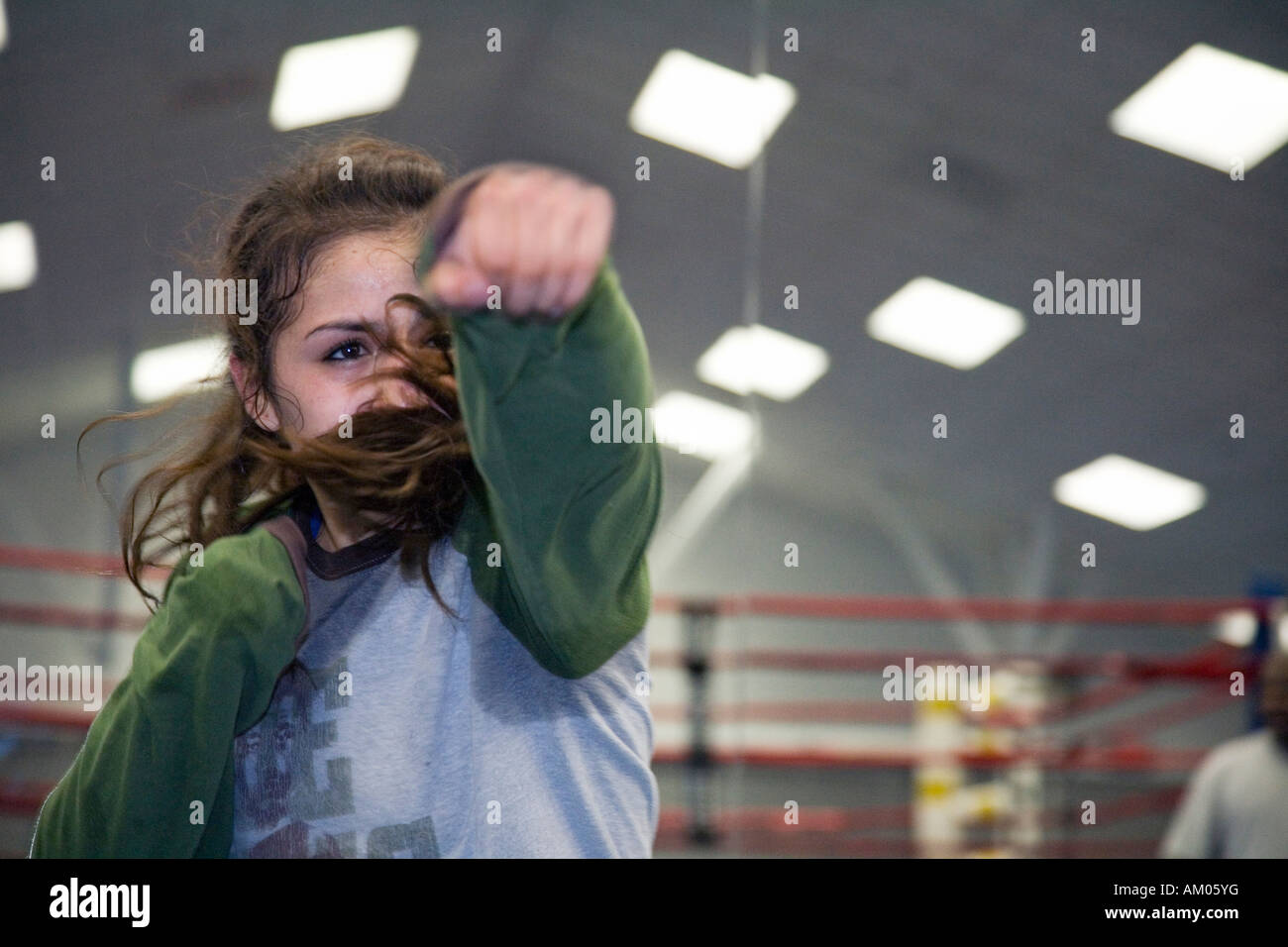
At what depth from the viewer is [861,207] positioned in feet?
9.00

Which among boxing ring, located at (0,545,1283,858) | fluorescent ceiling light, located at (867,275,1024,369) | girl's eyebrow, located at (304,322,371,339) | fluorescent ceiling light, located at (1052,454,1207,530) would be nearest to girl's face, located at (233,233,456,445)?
girl's eyebrow, located at (304,322,371,339)

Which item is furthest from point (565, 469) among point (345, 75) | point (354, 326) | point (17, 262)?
point (17, 262)

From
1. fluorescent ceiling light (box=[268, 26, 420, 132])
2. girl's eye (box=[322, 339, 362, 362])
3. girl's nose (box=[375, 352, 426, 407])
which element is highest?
fluorescent ceiling light (box=[268, 26, 420, 132])

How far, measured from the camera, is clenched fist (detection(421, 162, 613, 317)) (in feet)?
0.80

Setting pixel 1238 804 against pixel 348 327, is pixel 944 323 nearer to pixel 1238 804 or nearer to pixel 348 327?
pixel 1238 804

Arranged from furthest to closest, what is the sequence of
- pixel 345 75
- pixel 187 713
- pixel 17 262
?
1. pixel 17 262
2. pixel 345 75
3. pixel 187 713

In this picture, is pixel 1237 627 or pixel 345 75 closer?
pixel 345 75

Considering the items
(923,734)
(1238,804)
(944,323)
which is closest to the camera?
(1238,804)

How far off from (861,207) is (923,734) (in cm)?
125

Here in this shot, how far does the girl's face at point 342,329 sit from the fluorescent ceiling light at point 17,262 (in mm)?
2148

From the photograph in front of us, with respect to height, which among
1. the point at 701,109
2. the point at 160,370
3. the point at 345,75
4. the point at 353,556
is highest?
the point at 701,109

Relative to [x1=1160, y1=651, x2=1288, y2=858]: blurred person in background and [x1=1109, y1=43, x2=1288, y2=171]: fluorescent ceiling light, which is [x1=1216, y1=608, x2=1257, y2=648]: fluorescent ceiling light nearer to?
[x1=1160, y1=651, x2=1288, y2=858]: blurred person in background

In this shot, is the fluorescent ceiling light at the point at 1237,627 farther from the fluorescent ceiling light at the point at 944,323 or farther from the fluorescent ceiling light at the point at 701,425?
the fluorescent ceiling light at the point at 701,425
